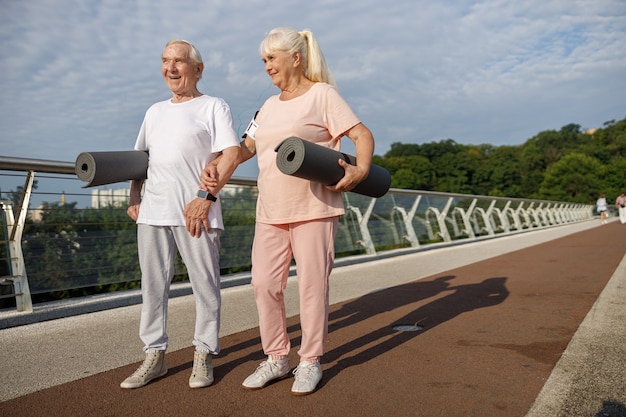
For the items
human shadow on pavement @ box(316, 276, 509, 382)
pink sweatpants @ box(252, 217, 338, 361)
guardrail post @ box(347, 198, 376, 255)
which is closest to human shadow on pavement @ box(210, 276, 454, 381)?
human shadow on pavement @ box(316, 276, 509, 382)

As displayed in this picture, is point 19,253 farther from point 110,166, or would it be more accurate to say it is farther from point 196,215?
point 196,215

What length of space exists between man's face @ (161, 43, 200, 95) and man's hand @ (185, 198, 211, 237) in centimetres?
65

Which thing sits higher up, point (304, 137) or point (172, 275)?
point (304, 137)

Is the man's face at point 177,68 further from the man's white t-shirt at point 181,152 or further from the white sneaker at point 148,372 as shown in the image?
the white sneaker at point 148,372

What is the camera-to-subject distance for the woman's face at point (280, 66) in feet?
10.0

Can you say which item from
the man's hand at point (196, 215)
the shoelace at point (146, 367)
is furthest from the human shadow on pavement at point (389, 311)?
the man's hand at point (196, 215)

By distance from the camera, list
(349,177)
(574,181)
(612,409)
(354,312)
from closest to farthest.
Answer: (612,409), (349,177), (354,312), (574,181)

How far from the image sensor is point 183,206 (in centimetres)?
319

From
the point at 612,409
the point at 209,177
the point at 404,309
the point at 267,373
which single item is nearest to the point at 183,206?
the point at 209,177

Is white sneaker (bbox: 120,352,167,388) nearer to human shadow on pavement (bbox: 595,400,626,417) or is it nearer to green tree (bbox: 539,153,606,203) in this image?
human shadow on pavement (bbox: 595,400,626,417)

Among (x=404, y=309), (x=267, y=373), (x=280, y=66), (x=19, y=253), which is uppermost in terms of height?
(x=280, y=66)

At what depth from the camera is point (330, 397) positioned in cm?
284

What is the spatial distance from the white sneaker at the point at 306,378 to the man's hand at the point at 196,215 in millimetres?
890

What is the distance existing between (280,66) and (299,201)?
702 mm
